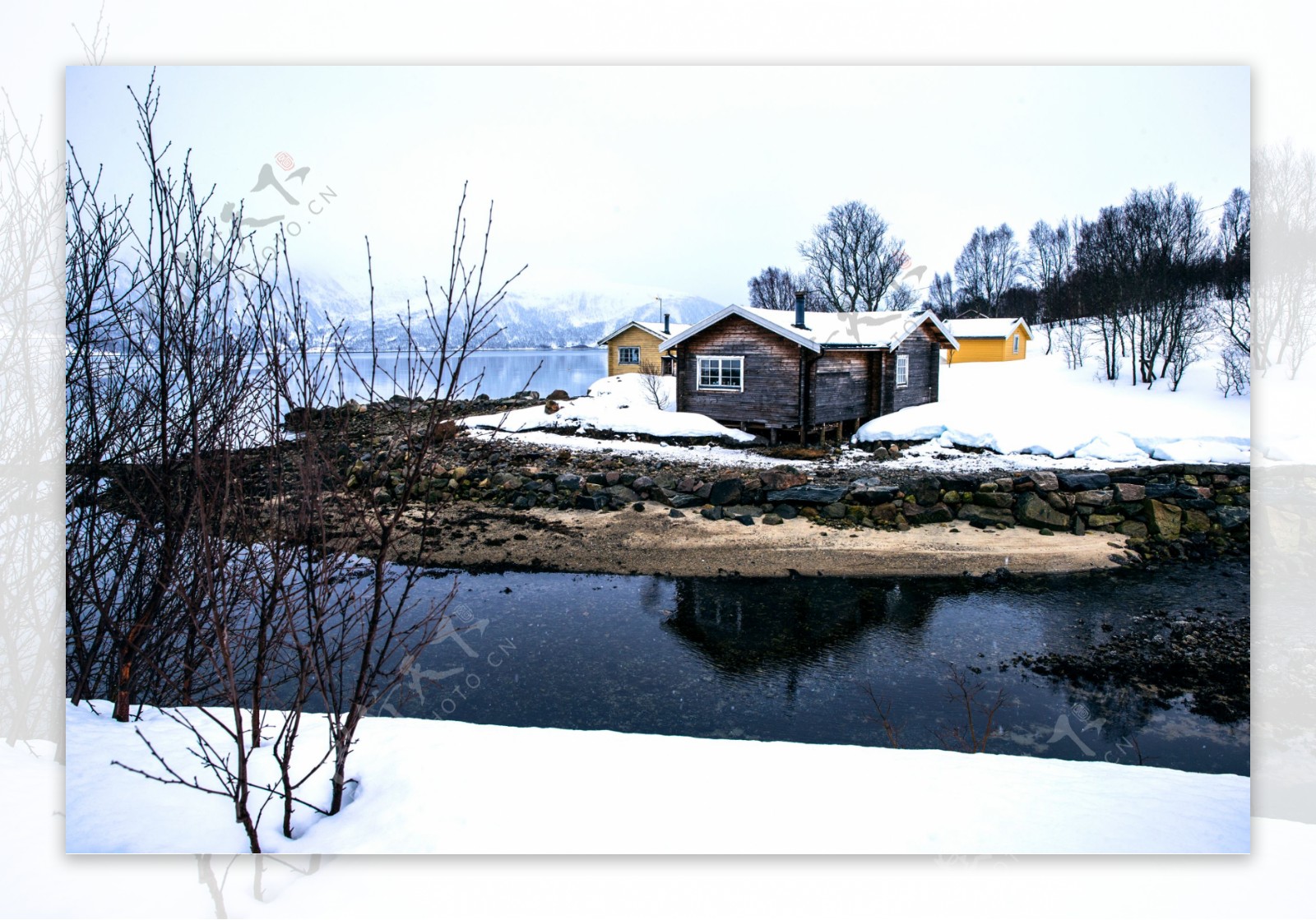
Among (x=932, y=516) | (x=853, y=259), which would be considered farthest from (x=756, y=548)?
(x=853, y=259)

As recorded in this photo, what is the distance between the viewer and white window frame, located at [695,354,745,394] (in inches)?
671

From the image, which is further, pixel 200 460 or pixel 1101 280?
pixel 1101 280

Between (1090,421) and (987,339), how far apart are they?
17.4 metres

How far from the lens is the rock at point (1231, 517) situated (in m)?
9.41

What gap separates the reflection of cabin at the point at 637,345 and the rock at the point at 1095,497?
19.8 meters

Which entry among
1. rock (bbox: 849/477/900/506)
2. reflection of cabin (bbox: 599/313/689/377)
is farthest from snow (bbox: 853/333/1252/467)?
reflection of cabin (bbox: 599/313/689/377)

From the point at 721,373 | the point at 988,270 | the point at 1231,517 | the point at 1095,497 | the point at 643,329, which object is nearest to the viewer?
the point at 1231,517

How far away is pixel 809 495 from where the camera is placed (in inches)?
435

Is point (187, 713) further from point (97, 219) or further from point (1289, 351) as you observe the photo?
point (1289, 351)

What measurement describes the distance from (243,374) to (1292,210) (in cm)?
552

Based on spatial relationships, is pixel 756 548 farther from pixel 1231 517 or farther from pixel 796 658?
pixel 1231 517

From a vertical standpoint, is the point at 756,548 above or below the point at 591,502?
below

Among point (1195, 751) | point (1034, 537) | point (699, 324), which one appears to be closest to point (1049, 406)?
point (1034, 537)

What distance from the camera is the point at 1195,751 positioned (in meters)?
4.82
